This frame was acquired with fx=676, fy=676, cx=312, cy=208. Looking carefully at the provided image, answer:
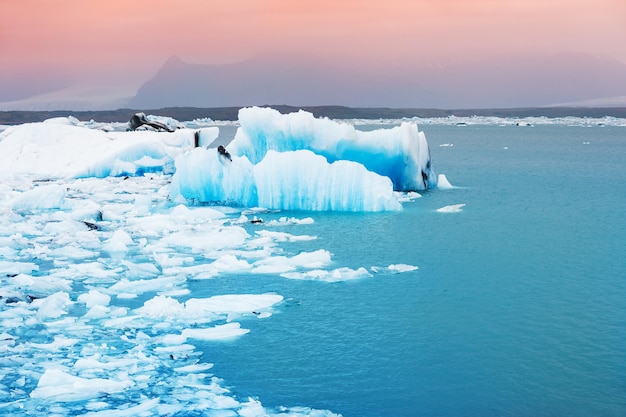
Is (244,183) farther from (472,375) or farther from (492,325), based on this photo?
(472,375)

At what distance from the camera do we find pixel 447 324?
346 inches

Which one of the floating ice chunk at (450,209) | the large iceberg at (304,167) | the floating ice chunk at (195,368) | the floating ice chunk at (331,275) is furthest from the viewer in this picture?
the floating ice chunk at (450,209)

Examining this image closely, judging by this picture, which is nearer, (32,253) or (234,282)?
(234,282)

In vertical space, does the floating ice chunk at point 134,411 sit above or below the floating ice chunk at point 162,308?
below

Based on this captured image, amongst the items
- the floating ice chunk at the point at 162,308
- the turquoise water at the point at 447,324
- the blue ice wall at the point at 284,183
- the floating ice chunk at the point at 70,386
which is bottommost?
the turquoise water at the point at 447,324

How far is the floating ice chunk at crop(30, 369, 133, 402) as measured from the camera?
6.26 m

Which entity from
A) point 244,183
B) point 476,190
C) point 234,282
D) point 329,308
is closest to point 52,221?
point 244,183

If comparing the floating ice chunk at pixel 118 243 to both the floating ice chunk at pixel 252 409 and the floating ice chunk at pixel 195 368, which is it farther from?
the floating ice chunk at pixel 252 409

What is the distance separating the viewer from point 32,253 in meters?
12.6

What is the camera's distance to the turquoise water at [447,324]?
6.58 meters

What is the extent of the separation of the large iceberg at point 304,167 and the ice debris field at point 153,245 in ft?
0.12

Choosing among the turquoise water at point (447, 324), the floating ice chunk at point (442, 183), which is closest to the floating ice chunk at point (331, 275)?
the turquoise water at point (447, 324)

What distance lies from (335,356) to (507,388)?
188cm

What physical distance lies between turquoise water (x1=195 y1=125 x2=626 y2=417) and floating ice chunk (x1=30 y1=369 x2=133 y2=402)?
3.73 ft
